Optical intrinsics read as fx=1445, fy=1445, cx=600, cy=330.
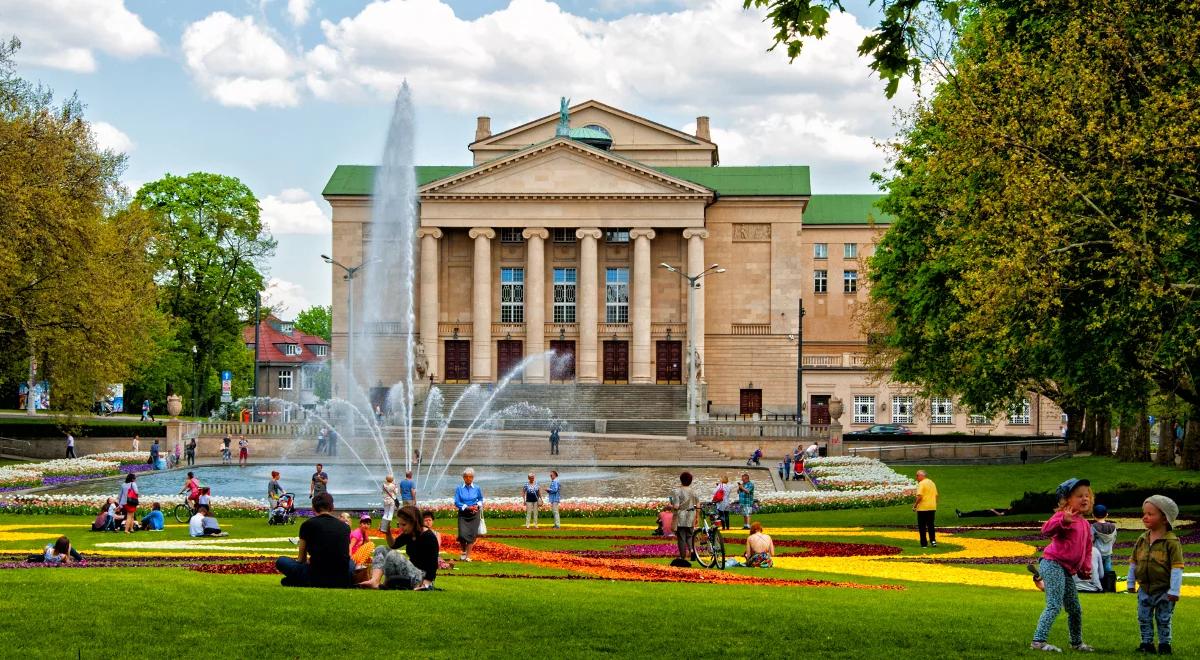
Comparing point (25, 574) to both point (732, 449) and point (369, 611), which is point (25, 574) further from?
point (732, 449)

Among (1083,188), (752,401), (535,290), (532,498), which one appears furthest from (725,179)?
(1083,188)

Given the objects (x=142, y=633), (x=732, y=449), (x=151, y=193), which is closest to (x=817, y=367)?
(x=732, y=449)

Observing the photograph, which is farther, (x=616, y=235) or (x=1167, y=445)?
(x=616, y=235)

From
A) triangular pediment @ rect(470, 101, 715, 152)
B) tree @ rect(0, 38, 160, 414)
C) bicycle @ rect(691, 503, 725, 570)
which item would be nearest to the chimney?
triangular pediment @ rect(470, 101, 715, 152)

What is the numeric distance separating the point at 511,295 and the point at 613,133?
1668 centimetres

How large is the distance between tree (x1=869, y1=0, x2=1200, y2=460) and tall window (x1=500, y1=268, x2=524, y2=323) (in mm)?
62847

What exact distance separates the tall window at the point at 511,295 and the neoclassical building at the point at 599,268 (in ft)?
0.31

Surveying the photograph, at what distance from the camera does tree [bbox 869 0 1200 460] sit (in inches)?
1124

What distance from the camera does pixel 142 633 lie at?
14.4 m

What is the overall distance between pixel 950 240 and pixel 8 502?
92.6 ft

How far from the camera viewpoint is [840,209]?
385 ft

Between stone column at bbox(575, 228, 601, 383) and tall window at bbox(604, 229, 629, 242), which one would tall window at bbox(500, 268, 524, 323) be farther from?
tall window at bbox(604, 229, 629, 242)

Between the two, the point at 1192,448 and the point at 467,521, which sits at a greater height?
the point at 1192,448

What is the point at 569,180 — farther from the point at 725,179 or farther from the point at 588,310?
the point at 725,179
